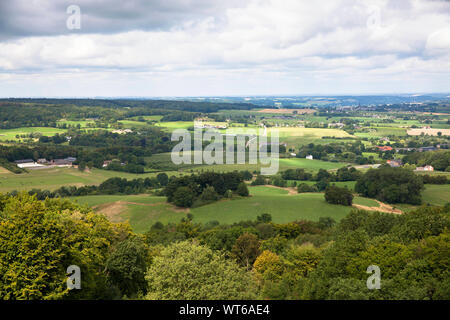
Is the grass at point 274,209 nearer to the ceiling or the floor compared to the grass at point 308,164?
nearer to the floor

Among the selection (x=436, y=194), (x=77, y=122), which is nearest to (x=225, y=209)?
(x=436, y=194)

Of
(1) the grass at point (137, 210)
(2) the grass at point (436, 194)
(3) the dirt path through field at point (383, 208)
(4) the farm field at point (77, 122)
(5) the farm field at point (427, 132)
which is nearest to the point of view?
(1) the grass at point (137, 210)

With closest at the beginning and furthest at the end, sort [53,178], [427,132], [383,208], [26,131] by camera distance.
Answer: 1. [383,208]
2. [53,178]
3. [26,131]
4. [427,132]

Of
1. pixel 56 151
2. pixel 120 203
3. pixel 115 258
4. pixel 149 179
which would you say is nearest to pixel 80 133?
pixel 56 151

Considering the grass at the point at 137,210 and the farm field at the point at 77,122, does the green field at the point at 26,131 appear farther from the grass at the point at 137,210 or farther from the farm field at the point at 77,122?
the grass at the point at 137,210

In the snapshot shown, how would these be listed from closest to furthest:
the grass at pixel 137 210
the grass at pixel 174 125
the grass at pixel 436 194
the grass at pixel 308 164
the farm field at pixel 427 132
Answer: the grass at pixel 137 210, the grass at pixel 436 194, the grass at pixel 308 164, the farm field at pixel 427 132, the grass at pixel 174 125

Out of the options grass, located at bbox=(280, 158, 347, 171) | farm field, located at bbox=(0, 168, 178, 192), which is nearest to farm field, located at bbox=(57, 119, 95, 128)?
farm field, located at bbox=(0, 168, 178, 192)

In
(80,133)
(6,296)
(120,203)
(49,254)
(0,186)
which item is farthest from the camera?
(80,133)

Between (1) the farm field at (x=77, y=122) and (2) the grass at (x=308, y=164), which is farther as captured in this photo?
(1) the farm field at (x=77, y=122)

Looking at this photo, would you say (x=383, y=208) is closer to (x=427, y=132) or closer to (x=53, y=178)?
(x=53, y=178)

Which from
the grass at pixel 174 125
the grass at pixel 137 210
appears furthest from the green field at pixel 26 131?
the grass at pixel 137 210
